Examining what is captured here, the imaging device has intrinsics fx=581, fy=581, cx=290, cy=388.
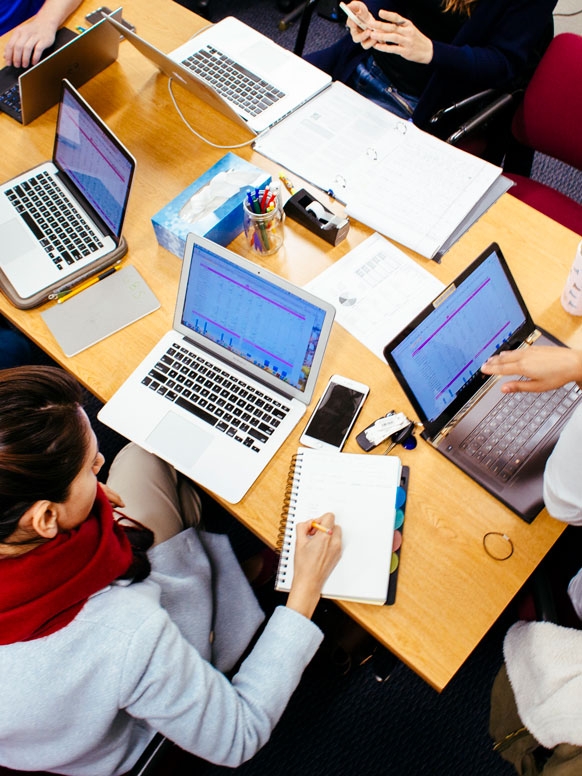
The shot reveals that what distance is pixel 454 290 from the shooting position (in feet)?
3.47

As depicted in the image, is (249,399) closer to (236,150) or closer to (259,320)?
(259,320)

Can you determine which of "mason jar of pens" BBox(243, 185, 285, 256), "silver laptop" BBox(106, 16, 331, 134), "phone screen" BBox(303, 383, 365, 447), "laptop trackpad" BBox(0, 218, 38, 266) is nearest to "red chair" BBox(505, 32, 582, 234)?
"silver laptop" BBox(106, 16, 331, 134)

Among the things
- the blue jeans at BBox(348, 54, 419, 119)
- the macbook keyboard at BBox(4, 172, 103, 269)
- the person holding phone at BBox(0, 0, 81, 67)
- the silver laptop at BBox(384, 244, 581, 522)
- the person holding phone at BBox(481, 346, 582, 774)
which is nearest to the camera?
the person holding phone at BBox(481, 346, 582, 774)

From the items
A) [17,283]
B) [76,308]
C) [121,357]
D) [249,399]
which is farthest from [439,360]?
[17,283]

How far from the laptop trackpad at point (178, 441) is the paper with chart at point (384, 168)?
26.4 inches

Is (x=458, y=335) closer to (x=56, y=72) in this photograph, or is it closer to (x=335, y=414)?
(x=335, y=414)

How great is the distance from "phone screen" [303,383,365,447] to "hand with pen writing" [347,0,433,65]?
1.07 m

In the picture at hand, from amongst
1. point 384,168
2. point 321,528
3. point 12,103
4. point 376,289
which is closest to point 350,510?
point 321,528

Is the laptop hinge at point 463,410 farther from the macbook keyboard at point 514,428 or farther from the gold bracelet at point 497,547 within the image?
the gold bracelet at point 497,547

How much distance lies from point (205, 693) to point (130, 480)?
0.56m

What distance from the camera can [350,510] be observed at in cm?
112

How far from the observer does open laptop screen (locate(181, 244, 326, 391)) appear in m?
1.11

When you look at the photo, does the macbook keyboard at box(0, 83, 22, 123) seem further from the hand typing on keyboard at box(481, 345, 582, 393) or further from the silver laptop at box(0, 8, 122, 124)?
the hand typing on keyboard at box(481, 345, 582, 393)

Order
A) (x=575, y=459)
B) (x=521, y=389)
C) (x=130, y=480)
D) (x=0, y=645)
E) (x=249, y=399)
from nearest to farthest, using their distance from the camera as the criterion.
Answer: (x=0, y=645), (x=575, y=459), (x=521, y=389), (x=249, y=399), (x=130, y=480)
